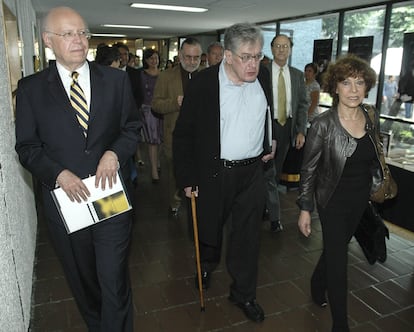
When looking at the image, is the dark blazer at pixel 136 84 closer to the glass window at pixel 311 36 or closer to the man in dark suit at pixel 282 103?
the man in dark suit at pixel 282 103

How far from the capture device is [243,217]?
2.49m

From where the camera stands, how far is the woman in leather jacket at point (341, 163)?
2203 millimetres

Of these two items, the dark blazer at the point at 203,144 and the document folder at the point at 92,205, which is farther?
the dark blazer at the point at 203,144

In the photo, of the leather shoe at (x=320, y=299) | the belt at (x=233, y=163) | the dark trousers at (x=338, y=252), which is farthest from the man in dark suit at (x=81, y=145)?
the leather shoe at (x=320, y=299)

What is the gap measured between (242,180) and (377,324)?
4.30 feet

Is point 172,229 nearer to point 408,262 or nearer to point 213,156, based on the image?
point 213,156

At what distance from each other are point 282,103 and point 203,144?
167 centimetres

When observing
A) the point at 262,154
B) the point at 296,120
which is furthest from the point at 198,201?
the point at 296,120

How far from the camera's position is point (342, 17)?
8.43m

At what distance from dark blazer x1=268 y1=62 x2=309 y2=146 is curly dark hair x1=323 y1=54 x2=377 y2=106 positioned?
1518 millimetres

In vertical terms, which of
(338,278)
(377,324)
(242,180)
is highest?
(242,180)

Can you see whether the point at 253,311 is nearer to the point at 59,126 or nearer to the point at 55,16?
the point at 59,126

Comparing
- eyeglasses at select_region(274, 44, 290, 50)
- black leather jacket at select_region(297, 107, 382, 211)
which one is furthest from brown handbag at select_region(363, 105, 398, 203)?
eyeglasses at select_region(274, 44, 290, 50)

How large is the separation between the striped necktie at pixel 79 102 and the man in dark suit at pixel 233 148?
0.75m
